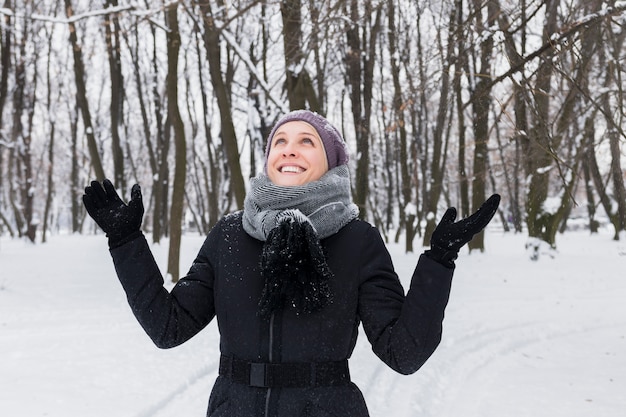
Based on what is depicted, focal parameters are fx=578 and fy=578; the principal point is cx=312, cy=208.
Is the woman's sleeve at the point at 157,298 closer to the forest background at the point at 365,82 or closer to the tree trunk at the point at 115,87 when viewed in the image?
the forest background at the point at 365,82

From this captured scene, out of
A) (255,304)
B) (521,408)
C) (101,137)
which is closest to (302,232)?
(255,304)

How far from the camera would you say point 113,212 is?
1852 millimetres

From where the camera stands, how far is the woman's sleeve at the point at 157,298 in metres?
1.82

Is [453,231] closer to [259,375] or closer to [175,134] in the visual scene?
[259,375]

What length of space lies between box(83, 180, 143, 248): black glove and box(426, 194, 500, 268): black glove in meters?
0.93

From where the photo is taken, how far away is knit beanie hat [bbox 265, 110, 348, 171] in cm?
207

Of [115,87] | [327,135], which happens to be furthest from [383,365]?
[115,87]

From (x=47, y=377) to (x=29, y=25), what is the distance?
17156mm

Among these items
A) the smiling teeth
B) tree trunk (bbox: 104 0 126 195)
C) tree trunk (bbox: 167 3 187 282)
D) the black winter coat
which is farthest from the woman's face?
tree trunk (bbox: 104 0 126 195)

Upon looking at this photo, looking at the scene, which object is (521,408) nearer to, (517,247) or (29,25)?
(517,247)

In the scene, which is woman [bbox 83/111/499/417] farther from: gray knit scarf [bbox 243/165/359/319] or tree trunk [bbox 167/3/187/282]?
tree trunk [bbox 167/3/187/282]

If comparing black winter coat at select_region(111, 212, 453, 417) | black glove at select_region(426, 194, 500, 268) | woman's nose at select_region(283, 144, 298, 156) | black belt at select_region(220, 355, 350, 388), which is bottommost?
black belt at select_region(220, 355, 350, 388)

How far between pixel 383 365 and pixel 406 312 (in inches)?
194

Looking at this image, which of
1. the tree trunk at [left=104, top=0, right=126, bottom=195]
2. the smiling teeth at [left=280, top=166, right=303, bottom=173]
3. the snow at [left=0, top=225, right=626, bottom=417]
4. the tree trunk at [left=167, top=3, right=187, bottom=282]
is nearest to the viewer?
the smiling teeth at [left=280, top=166, right=303, bottom=173]
